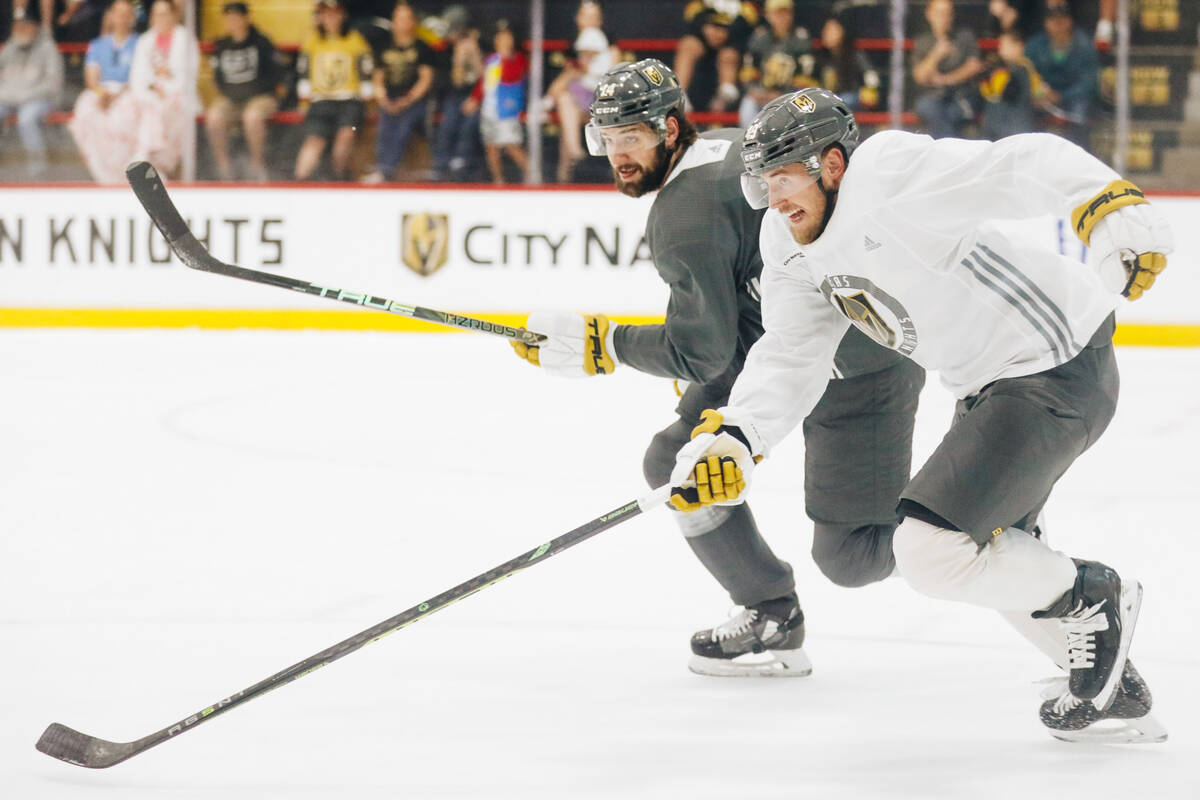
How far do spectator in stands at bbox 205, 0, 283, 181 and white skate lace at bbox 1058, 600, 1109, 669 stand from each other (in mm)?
6339

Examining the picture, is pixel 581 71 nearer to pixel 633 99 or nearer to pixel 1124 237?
pixel 633 99

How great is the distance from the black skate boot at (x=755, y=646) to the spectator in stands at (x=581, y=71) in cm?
535

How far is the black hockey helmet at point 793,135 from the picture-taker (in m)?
2.40

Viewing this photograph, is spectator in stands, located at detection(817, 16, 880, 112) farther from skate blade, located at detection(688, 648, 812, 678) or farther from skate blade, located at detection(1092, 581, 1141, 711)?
skate blade, located at detection(1092, 581, 1141, 711)

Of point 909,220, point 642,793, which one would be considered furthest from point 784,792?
point 909,220

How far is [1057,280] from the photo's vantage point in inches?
97.4

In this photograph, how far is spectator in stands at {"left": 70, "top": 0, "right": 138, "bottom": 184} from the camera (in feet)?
26.8

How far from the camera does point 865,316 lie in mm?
2541

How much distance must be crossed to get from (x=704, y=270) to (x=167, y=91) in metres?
6.12

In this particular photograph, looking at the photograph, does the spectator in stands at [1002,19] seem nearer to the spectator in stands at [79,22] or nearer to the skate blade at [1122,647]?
the spectator in stands at [79,22]

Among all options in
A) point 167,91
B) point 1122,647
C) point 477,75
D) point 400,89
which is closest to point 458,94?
point 477,75

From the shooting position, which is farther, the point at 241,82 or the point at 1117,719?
the point at 241,82

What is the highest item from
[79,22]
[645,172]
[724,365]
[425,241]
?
[79,22]

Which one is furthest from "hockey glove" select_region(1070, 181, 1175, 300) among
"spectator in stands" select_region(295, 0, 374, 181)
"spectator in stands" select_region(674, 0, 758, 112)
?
"spectator in stands" select_region(295, 0, 374, 181)
